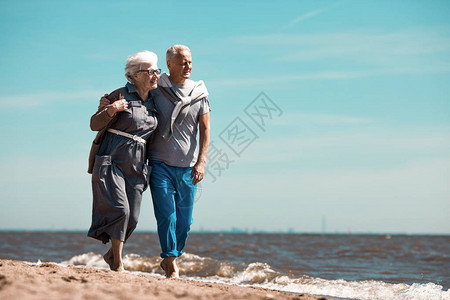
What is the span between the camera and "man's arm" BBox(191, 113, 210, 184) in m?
4.46

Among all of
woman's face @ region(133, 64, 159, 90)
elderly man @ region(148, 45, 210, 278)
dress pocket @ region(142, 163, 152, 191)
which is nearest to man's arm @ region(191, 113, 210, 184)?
elderly man @ region(148, 45, 210, 278)

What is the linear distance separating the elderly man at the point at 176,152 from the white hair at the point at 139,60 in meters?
0.21

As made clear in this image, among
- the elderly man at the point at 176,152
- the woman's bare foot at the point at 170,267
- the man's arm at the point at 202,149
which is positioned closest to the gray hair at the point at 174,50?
the elderly man at the point at 176,152

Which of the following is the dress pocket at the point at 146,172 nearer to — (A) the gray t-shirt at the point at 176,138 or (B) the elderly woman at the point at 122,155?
(B) the elderly woman at the point at 122,155

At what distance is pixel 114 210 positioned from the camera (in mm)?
4125

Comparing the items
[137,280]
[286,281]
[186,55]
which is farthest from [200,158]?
[286,281]

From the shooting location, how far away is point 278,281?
23.7ft

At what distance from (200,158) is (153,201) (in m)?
0.57

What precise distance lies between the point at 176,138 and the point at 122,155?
1.69 ft

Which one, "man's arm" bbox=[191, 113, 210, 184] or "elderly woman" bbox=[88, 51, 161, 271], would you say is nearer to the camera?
"elderly woman" bbox=[88, 51, 161, 271]

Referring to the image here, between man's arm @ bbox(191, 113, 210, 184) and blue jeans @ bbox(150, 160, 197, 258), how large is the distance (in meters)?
0.07

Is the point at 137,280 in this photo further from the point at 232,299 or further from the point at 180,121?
the point at 180,121

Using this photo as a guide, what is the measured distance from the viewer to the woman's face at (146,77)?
4230mm

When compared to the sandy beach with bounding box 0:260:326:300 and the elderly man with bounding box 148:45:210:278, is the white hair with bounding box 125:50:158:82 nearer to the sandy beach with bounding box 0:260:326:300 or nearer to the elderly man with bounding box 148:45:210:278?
the elderly man with bounding box 148:45:210:278
